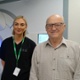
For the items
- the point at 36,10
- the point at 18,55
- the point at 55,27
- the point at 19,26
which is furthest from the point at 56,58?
the point at 36,10

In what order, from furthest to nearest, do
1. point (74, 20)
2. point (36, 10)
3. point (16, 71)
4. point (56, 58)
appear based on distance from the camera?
1. point (36, 10)
2. point (74, 20)
3. point (16, 71)
4. point (56, 58)

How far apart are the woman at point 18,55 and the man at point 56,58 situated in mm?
235

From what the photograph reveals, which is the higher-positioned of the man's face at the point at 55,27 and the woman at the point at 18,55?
the man's face at the point at 55,27

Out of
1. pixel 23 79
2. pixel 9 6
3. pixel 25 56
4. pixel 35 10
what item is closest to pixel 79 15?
pixel 35 10

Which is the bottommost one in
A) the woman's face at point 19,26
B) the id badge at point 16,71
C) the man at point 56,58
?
the id badge at point 16,71

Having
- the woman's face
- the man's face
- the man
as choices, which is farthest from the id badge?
the man's face

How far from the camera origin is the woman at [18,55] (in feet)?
7.00

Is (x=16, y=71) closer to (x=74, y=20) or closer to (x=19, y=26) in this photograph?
(x=19, y=26)

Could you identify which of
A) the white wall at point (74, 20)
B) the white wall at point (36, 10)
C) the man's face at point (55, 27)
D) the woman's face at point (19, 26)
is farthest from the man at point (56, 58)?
the white wall at point (36, 10)

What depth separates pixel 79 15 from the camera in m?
2.96

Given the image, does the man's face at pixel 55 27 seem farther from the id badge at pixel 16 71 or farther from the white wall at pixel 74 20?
the white wall at pixel 74 20

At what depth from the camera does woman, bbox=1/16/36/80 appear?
2.13 m

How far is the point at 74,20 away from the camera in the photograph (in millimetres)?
3002

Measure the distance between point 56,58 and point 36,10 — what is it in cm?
201
